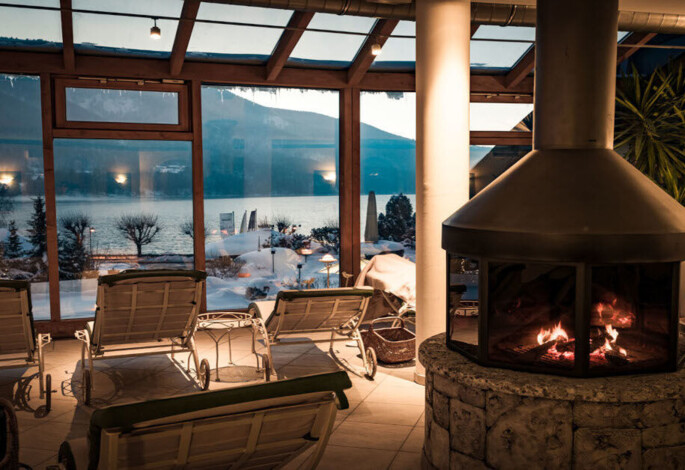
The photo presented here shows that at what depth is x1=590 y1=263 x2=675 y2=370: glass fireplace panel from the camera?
3.35 meters

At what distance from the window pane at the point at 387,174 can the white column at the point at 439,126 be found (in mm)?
2775

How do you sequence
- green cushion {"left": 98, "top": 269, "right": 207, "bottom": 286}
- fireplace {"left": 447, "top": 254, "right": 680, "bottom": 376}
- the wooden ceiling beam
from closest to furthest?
fireplace {"left": 447, "top": 254, "right": 680, "bottom": 376} → green cushion {"left": 98, "top": 269, "right": 207, "bottom": 286} → the wooden ceiling beam

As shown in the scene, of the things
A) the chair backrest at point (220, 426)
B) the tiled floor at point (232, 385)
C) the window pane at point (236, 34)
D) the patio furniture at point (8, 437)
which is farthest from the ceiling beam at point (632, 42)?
the patio furniture at point (8, 437)

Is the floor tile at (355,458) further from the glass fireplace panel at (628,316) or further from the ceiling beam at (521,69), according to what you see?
the ceiling beam at (521,69)

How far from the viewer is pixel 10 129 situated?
6.74m

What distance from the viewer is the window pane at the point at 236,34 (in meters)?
6.66

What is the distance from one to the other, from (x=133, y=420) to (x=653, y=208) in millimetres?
2602

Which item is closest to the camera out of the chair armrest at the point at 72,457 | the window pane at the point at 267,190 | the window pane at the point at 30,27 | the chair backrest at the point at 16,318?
the chair armrest at the point at 72,457

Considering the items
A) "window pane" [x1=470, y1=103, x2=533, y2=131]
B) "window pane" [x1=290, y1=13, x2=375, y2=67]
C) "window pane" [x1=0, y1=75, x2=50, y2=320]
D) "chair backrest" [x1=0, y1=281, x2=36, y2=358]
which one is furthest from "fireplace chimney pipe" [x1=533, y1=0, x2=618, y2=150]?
"window pane" [x1=0, y1=75, x2=50, y2=320]

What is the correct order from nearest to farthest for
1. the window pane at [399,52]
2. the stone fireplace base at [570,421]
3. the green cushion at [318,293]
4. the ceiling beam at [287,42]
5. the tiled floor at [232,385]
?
1. the stone fireplace base at [570,421]
2. the tiled floor at [232,385]
3. the green cushion at [318,293]
4. the ceiling beam at [287,42]
5. the window pane at [399,52]

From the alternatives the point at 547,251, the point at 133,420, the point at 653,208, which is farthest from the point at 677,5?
the point at 133,420

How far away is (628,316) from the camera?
3506mm

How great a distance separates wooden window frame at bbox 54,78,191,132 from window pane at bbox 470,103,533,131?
11.2 ft

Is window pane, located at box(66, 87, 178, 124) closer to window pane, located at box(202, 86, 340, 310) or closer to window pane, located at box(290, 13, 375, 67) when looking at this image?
window pane, located at box(202, 86, 340, 310)
